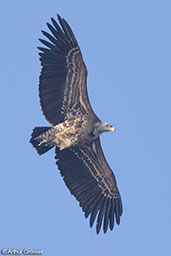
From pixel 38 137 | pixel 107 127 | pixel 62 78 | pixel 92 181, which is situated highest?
pixel 62 78

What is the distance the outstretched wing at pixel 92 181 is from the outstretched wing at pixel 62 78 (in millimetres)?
1592

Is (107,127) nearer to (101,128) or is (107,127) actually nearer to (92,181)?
(101,128)

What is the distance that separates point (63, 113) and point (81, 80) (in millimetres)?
1413

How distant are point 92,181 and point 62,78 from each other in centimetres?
430

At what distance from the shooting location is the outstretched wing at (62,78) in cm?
2725

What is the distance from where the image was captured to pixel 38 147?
2750 centimetres

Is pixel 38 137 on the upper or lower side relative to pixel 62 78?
lower

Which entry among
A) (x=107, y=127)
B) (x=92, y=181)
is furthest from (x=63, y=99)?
(x=92, y=181)

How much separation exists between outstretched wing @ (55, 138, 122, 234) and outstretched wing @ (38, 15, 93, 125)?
1.59m

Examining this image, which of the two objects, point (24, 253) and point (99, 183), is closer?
point (24, 253)

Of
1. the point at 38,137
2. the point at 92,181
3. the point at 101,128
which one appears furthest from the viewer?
the point at 92,181

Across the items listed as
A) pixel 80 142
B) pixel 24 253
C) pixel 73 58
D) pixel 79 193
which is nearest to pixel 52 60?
pixel 73 58

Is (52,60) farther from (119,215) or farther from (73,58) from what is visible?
(119,215)

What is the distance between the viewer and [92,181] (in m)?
28.9
